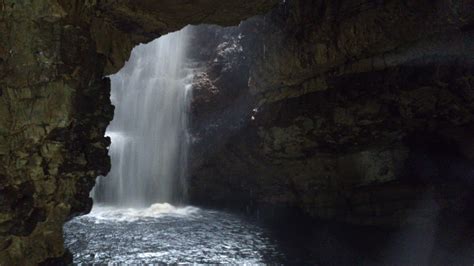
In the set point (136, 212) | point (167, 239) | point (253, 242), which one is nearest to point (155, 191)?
point (136, 212)

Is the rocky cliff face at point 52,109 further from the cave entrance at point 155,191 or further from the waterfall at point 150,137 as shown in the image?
the waterfall at point 150,137

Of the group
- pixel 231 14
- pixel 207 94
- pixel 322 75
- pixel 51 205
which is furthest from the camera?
pixel 207 94

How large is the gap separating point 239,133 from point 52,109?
1199 cm

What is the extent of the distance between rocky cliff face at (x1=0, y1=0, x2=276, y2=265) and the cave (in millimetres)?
35

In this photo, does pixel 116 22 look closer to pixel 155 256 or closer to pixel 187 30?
pixel 155 256

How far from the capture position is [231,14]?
11672 mm

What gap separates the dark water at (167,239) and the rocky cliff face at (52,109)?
3.43 meters

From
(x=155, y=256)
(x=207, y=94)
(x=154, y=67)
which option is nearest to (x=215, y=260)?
(x=155, y=256)

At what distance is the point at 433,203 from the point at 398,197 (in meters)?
1.41

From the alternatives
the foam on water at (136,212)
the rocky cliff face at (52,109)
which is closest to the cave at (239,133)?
the rocky cliff face at (52,109)

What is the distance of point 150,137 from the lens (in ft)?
74.5

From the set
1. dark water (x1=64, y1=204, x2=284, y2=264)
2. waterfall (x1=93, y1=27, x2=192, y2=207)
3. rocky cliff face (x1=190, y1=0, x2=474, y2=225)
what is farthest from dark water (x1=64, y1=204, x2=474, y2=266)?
waterfall (x1=93, y1=27, x2=192, y2=207)

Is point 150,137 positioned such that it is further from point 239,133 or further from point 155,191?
point 239,133

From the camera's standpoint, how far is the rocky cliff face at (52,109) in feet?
27.4
